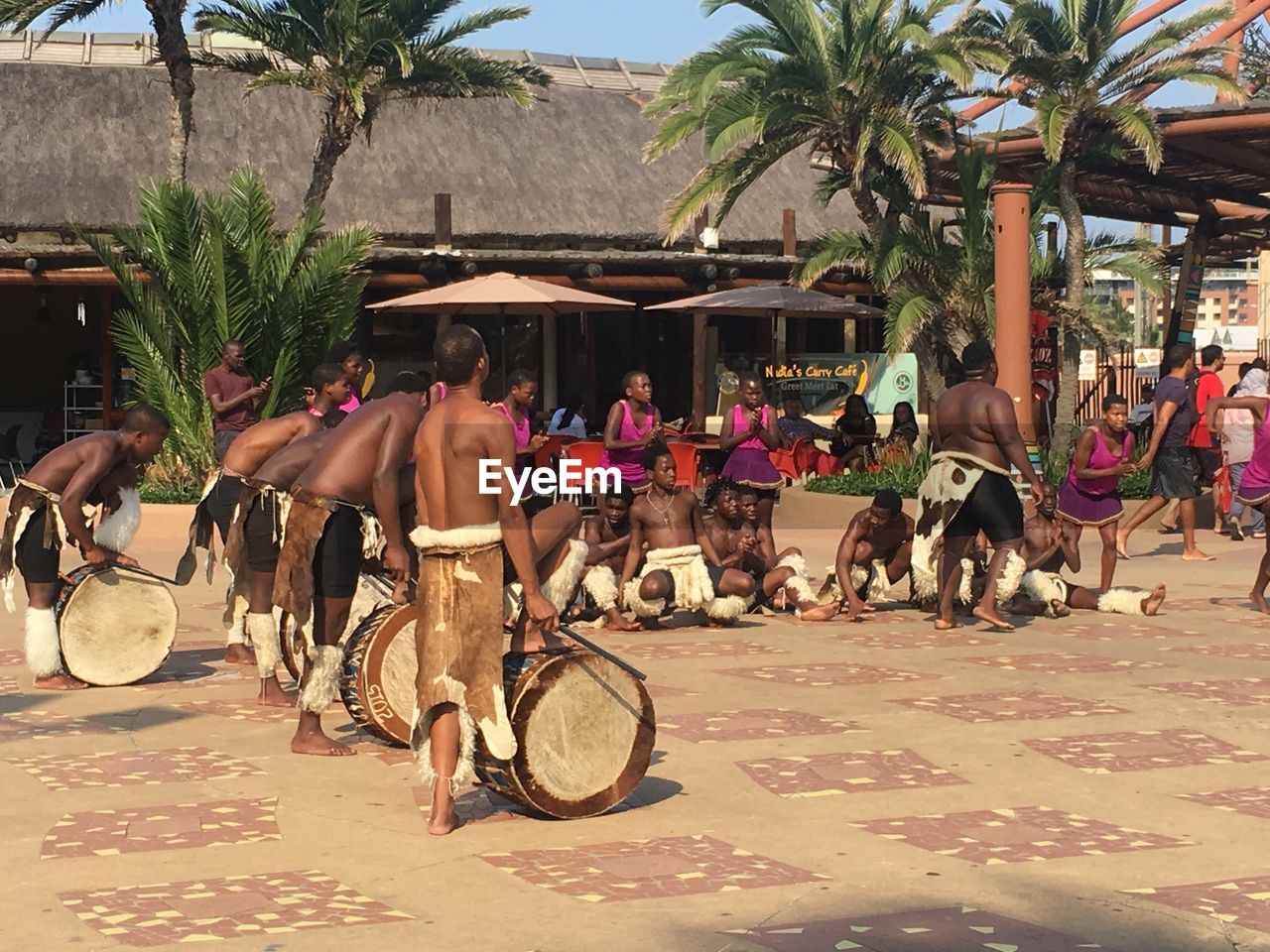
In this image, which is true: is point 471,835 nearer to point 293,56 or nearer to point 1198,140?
point 1198,140

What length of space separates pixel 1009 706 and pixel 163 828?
13.0 ft

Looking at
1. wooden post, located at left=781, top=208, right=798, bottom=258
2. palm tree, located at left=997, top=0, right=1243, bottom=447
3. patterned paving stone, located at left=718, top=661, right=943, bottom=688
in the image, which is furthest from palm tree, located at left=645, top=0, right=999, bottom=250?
patterned paving stone, located at left=718, top=661, right=943, bottom=688

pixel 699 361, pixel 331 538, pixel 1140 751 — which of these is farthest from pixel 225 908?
pixel 699 361

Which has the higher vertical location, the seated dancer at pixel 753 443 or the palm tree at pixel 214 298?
the palm tree at pixel 214 298

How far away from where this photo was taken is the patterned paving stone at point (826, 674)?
9.08m

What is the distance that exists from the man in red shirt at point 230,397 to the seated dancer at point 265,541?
4007 mm

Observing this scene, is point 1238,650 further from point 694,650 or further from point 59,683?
point 59,683

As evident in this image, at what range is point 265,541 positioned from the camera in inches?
340

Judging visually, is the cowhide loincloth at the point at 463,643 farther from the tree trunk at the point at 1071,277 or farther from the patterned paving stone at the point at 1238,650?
the tree trunk at the point at 1071,277

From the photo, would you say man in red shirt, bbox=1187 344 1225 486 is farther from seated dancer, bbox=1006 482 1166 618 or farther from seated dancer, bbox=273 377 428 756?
seated dancer, bbox=273 377 428 756

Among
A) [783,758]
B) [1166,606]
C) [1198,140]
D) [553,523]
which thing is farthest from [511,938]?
[1198,140]

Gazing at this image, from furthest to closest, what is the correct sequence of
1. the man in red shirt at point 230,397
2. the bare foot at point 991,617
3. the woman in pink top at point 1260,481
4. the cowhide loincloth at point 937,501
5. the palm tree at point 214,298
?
the palm tree at point 214,298
the man in red shirt at point 230,397
the woman in pink top at point 1260,481
the bare foot at point 991,617
the cowhide loincloth at point 937,501

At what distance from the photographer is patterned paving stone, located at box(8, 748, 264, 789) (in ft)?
22.7

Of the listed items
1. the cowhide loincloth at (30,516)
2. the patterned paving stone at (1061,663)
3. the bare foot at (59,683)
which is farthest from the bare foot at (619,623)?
the cowhide loincloth at (30,516)
